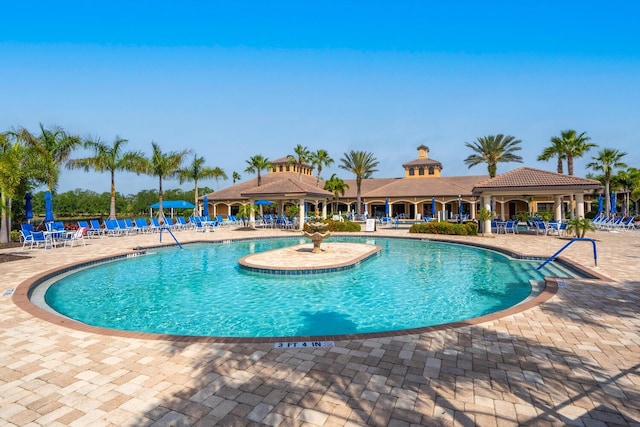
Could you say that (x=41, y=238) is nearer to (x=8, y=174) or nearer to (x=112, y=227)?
(x=8, y=174)

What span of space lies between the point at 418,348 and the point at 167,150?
3280cm

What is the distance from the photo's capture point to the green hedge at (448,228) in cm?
2103

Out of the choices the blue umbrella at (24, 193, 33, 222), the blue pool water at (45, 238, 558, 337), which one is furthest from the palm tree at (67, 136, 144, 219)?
the blue pool water at (45, 238, 558, 337)

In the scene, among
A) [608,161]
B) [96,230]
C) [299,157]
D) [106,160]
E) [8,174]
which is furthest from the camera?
[299,157]

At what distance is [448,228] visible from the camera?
21.9 meters

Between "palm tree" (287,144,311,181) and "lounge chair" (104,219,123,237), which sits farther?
"palm tree" (287,144,311,181)

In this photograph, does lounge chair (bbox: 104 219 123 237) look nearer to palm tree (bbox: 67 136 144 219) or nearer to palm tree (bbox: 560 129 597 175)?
palm tree (bbox: 67 136 144 219)

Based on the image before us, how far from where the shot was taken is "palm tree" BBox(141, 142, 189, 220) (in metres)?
31.7

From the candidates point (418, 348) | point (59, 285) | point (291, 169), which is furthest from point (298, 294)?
point (291, 169)

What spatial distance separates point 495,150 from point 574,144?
6349 millimetres

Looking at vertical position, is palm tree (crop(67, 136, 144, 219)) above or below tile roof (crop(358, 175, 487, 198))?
above

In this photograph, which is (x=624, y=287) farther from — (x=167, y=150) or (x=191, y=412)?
(x=167, y=150)

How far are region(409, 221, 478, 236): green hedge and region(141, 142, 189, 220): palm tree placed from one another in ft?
74.2

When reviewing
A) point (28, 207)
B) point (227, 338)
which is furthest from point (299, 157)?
point (227, 338)
